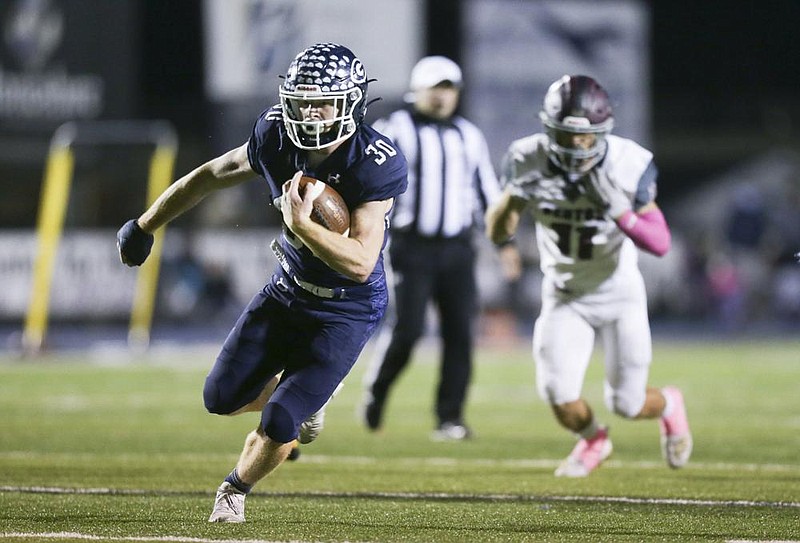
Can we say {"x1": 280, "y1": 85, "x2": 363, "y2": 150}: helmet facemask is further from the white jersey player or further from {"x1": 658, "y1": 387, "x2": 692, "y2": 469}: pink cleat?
{"x1": 658, "y1": 387, "x2": 692, "y2": 469}: pink cleat

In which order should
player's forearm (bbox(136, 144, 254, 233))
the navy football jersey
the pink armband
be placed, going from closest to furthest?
1. the navy football jersey
2. player's forearm (bbox(136, 144, 254, 233))
3. the pink armband

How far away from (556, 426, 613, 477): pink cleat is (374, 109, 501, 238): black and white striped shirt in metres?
1.73

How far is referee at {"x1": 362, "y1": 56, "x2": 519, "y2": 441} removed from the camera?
7.05 m

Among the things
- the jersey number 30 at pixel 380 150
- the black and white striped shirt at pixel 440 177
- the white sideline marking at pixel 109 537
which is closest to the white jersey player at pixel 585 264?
the jersey number 30 at pixel 380 150

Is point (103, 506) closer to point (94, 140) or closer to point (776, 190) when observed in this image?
point (94, 140)

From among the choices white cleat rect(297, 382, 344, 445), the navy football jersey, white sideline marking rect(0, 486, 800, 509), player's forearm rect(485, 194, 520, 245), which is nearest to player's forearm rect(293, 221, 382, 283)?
the navy football jersey

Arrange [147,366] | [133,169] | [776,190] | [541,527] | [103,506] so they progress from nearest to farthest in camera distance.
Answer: [541,527], [103,506], [147,366], [133,169], [776,190]

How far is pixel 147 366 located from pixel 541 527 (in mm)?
7915

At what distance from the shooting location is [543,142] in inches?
213

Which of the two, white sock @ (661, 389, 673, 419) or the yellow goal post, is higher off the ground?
white sock @ (661, 389, 673, 419)

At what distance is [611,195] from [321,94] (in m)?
1.35

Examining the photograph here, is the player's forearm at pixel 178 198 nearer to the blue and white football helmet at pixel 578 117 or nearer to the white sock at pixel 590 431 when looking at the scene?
the blue and white football helmet at pixel 578 117

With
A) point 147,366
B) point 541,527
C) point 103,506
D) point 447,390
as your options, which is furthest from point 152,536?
point 147,366

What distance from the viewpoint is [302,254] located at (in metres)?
4.46
